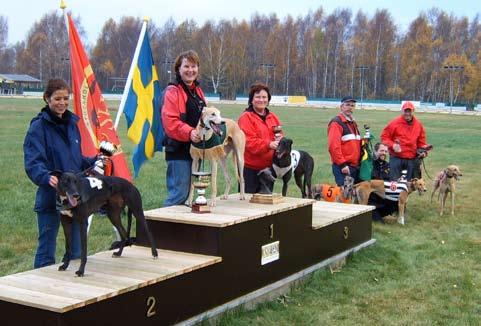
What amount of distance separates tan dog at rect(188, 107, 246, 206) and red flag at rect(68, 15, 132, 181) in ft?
5.52

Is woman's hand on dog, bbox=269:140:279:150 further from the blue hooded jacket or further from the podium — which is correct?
the blue hooded jacket

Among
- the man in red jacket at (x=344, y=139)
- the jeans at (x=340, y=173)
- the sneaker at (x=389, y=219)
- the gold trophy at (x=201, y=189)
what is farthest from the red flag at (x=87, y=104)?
the sneaker at (x=389, y=219)

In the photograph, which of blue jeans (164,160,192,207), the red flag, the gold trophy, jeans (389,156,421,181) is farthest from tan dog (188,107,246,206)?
jeans (389,156,421,181)

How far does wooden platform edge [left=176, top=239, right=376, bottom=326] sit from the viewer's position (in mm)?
4766

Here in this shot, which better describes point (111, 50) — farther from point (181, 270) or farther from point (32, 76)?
point (181, 270)

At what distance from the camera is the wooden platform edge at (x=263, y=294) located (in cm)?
477

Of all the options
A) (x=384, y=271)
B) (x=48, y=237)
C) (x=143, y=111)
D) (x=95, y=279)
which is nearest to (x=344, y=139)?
(x=384, y=271)

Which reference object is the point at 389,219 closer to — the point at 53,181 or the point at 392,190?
the point at 392,190

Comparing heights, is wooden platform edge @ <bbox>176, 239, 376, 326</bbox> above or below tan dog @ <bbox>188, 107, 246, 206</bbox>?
below

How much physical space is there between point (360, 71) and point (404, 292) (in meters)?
94.3

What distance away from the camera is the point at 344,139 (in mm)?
8984

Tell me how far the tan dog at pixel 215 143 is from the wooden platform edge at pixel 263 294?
36.2 inches

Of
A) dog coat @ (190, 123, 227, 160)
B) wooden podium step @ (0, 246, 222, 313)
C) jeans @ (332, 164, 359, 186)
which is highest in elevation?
dog coat @ (190, 123, 227, 160)

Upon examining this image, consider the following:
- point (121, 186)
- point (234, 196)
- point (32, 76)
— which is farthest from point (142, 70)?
point (32, 76)
